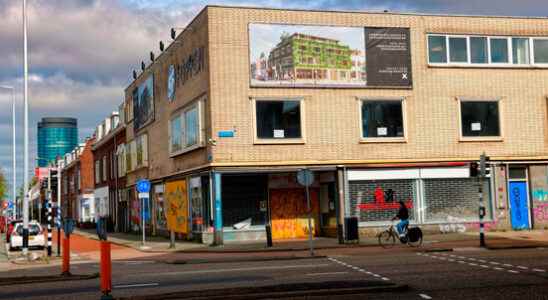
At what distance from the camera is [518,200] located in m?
31.8

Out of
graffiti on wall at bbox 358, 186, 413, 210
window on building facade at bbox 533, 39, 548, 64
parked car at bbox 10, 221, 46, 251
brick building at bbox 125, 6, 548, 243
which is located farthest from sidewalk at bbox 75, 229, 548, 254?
window on building facade at bbox 533, 39, 548, 64

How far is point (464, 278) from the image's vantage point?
14180 millimetres

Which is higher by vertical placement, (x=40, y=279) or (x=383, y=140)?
(x=383, y=140)

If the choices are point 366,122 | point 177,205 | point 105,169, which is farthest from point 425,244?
point 105,169

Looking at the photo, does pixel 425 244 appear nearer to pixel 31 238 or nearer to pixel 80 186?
pixel 31 238

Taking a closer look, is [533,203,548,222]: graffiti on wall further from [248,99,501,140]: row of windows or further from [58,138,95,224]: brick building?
[58,138,95,224]: brick building

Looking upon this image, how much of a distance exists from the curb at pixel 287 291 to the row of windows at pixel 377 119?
17486 millimetres

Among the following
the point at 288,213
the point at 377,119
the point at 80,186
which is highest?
the point at 377,119

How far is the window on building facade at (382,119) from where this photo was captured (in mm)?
31141

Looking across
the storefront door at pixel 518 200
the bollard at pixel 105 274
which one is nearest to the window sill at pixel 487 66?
the storefront door at pixel 518 200

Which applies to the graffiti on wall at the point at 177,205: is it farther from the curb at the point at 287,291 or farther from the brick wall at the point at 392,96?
the curb at the point at 287,291

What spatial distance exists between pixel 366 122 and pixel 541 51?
367 inches

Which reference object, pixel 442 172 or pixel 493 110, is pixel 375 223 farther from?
pixel 493 110

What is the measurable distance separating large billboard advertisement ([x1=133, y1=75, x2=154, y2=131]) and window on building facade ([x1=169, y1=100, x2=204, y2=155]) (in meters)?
5.82
